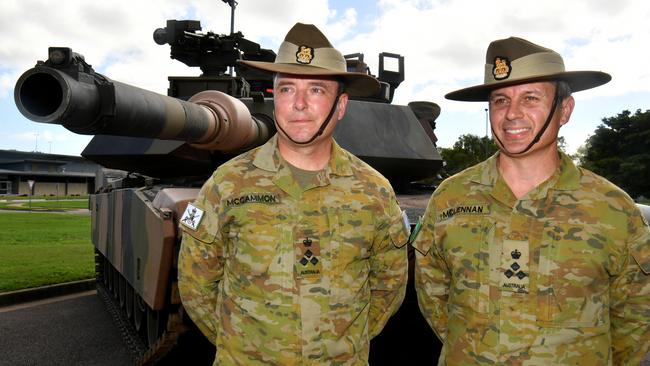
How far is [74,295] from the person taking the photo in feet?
27.2

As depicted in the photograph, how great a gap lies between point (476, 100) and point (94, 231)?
Result: 6.44m

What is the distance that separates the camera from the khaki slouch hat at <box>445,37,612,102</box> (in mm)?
2301

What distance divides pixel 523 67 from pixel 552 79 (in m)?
0.13

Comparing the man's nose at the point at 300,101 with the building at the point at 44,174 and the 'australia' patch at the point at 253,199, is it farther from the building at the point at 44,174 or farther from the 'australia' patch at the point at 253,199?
the building at the point at 44,174

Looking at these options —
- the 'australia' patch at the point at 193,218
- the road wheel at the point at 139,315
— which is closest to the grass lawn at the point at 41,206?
the road wheel at the point at 139,315

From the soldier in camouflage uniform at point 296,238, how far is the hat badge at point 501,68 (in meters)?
0.64

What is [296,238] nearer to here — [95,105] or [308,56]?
[308,56]

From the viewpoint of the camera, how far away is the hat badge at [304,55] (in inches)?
99.3

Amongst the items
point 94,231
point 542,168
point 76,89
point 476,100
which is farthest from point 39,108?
point 94,231

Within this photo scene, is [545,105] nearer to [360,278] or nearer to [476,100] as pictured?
[476,100]

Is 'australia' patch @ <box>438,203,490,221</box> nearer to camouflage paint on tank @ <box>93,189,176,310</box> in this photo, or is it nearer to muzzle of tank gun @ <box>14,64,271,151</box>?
muzzle of tank gun @ <box>14,64,271,151</box>

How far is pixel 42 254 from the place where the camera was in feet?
A: 34.8

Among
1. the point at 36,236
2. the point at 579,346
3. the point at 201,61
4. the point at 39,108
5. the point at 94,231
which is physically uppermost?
the point at 201,61

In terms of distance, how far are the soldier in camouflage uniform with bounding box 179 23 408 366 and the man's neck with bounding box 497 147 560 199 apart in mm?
554
